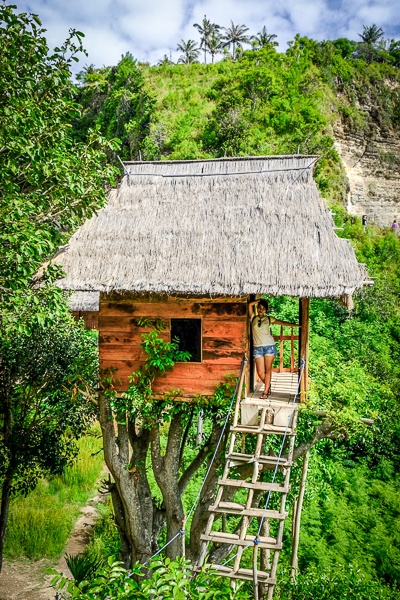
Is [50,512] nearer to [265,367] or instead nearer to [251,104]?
[265,367]

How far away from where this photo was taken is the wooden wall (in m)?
8.18

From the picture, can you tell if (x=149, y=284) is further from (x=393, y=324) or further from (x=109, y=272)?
(x=393, y=324)

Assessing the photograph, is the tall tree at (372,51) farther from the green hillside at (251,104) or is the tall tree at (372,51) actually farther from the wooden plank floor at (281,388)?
the wooden plank floor at (281,388)

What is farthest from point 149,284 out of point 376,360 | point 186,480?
point 376,360

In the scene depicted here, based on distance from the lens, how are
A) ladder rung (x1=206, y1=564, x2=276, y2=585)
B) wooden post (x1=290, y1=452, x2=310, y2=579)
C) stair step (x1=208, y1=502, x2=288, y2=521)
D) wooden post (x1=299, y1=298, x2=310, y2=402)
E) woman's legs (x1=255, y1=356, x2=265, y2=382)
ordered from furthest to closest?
1. wooden post (x1=290, y1=452, x2=310, y2=579)
2. woman's legs (x1=255, y1=356, x2=265, y2=382)
3. wooden post (x1=299, y1=298, x2=310, y2=402)
4. stair step (x1=208, y1=502, x2=288, y2=521)
5. ladder rung (x1=206, y1=564, x2=276, y2=585)

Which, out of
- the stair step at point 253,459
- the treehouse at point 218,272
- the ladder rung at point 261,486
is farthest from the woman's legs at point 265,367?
the ladder rung at point 261,486

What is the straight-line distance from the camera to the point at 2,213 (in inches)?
235

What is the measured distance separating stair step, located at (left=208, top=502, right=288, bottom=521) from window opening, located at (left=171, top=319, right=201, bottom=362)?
2.61 meters

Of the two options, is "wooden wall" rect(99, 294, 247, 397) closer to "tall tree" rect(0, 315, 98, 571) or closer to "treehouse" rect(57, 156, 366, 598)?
"treehouse" rect(57, 156, 366, 598)

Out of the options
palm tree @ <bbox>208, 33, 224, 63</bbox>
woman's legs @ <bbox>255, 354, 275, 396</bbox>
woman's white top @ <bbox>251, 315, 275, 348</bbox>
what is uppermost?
palm tree @ <bbox>208, 33, 224, 63</bbox>

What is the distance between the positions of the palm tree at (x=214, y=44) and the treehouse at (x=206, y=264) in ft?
152

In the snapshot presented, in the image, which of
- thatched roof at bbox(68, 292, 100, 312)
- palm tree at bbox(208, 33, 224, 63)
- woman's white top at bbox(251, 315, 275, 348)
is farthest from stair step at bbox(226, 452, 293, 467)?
palm tree at bbox(208, 33, 224, 63)

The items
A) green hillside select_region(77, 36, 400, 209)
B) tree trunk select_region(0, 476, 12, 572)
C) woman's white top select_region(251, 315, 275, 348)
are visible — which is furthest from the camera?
green hillside select_region(77, 36, 400, 209)

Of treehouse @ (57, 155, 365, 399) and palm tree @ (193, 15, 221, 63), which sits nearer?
treehouse @ (57, 155, 365, 399)
